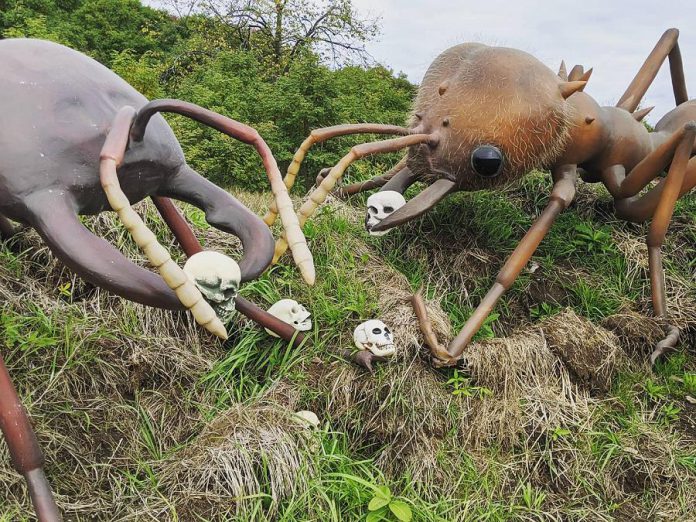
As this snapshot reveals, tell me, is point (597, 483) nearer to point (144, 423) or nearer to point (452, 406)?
point (452, 406)

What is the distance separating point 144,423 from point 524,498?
150cm

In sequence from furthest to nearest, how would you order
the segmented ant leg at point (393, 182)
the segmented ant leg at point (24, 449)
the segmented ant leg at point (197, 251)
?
the segmented ant leg at point (393, 182), the segmented ant leg at point (197, 251), the segmented ant leg at point (24, 449)

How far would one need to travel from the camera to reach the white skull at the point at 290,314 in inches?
102

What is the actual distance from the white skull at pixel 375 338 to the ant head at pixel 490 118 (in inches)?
32.0

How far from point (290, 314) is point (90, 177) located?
45.4 inches

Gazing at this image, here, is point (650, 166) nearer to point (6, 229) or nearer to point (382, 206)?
point (382, 206)

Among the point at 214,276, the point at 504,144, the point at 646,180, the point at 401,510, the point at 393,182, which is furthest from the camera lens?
the point at 393,182

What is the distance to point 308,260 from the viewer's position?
1.55 m

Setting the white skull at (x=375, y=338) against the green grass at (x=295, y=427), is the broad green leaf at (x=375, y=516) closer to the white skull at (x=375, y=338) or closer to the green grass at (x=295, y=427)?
the green grass at (x=295, y=427)

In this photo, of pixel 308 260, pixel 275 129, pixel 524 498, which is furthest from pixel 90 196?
pixel 275 129

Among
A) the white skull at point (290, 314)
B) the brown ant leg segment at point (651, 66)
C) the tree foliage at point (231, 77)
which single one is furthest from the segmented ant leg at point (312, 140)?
the tree foliage at point (231, 77)

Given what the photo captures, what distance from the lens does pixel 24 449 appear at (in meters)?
1.72

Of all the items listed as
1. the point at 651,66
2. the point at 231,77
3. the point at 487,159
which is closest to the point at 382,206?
the point at 487,159

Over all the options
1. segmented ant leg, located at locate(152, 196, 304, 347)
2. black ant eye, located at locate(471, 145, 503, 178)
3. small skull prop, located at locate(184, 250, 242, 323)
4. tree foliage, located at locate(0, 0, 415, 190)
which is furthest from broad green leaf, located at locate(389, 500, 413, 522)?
tree foliage, located at locate(0, 0, 415, 190)
